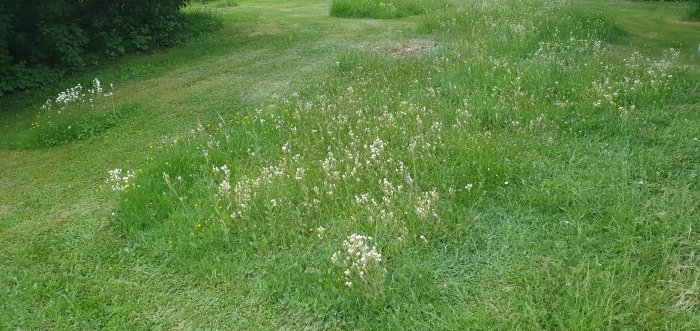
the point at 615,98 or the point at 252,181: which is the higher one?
the point at 615,98

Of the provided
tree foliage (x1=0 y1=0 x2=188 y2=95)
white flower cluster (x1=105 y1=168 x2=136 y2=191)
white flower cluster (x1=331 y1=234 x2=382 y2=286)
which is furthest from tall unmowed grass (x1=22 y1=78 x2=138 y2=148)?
white flower cluster (x1=331 y1=234 x2=382 y2=286)

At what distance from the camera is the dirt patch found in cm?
1062

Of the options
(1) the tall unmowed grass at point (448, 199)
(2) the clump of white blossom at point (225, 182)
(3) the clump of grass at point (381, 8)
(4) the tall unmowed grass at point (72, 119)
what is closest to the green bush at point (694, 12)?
(3) the clump of grass at point (381, 8)

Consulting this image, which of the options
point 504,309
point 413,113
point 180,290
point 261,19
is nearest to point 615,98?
point 413,113

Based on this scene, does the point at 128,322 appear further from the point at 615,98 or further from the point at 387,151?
the point at 615,98

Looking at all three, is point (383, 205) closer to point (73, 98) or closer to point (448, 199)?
point (448, 199)

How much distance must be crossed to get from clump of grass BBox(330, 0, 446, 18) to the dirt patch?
4.82 m

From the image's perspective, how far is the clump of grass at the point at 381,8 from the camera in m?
15.9

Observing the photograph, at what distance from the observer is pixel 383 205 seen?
15.8 feet

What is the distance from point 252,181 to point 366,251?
165 cm

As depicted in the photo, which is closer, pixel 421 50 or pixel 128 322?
pixel 128 322

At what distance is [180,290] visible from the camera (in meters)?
4.25

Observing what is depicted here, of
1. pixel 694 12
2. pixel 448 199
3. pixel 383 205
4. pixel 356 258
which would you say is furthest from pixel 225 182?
pixel 694 12

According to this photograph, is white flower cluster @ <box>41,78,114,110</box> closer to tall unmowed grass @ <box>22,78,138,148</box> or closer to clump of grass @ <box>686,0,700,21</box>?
tall unmowed grass @ <box>22,78,138,148</box>
